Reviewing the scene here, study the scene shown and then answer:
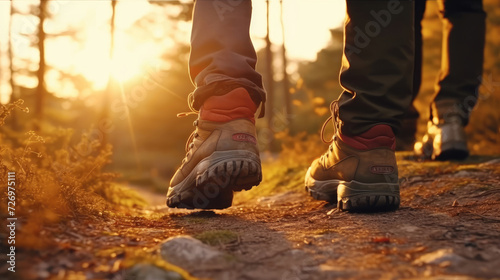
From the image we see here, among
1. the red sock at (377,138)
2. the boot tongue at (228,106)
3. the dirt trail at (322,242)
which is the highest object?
the boot tongue at (228,106)

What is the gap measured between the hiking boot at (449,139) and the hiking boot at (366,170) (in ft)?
4.75

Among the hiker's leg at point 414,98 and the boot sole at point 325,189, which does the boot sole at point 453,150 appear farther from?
the boot sole at point 325,189

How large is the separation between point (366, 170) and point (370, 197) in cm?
15

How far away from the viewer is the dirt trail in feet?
3.63

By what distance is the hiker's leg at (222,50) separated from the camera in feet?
7.07

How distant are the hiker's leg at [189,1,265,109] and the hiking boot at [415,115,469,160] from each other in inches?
72.6

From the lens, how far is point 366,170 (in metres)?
2.04

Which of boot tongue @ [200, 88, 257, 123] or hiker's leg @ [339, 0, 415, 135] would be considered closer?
hiker's leg @ [339, 0, 415, 135]

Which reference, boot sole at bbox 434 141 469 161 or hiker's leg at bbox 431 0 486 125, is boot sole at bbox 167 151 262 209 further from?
hiker's leg at bbox 431 0 486 125

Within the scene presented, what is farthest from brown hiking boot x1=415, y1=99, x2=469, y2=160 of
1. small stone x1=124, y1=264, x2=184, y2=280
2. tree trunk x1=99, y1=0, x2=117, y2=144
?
tree trunk x1=99, y1=0, x2=117, y2=144

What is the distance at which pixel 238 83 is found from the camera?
2156mm

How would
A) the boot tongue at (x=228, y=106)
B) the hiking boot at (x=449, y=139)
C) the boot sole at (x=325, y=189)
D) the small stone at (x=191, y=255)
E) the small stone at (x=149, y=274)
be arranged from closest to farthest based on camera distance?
the small stone at (x=149, y=274) < the small stone at (x=191, y=255) < the boot tongue at (x=228, y=106) < the boot sole at (x=325, y=189) < the hiking boot at (x=449, y=139)

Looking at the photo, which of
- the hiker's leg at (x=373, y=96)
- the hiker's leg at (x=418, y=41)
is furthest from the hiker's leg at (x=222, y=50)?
the hiker's leg at (x=418, y=41)

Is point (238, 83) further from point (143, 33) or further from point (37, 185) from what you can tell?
point (143, 33)
